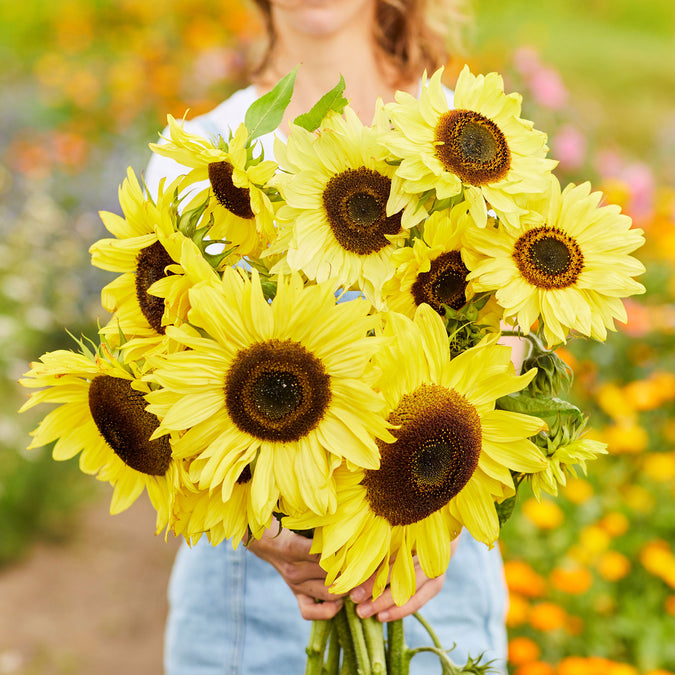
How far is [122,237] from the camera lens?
706 mm

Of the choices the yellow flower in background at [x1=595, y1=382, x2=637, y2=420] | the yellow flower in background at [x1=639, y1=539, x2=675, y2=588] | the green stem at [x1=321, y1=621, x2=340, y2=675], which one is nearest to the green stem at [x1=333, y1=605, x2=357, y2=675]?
the green stem at [x1=321, y1=621, x2=340, y2=675]

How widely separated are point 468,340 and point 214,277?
0.21 meters

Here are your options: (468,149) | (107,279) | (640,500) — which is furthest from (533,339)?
(107,279)

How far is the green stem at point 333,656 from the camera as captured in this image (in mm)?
794

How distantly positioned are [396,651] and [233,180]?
0.49 m

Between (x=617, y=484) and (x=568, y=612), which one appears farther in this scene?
(x=617, y=484)

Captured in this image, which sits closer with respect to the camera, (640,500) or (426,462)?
(426,462)

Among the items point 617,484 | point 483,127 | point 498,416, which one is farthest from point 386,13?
point 617,484

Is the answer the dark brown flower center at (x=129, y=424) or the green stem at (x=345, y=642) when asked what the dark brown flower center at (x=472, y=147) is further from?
the green stem at (x=345, y=642)

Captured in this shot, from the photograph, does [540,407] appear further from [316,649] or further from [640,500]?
[640,500]

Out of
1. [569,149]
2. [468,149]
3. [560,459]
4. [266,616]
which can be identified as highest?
[569,149]

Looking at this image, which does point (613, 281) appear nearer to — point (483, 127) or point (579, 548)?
point (483, 127)

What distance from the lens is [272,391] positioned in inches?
24.0

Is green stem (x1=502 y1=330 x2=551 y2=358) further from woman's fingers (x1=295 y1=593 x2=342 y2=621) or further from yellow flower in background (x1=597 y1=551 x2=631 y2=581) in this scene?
yellow flower in background (x1=597 y1=551 x2=631 y2=581)
